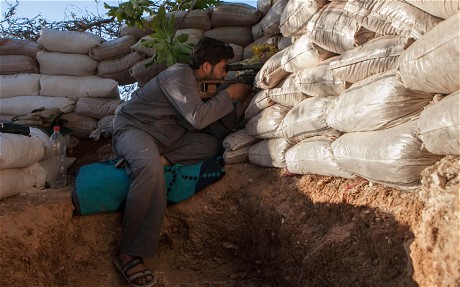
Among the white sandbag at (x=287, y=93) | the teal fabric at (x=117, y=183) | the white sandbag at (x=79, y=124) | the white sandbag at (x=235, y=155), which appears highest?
the white sandbag at (x=287, y=93)

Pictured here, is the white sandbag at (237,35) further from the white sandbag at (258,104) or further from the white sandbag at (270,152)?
the white sandbag at (270,152)

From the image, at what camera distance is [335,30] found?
2391 mm

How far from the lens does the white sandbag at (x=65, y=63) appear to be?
5125 millimetres

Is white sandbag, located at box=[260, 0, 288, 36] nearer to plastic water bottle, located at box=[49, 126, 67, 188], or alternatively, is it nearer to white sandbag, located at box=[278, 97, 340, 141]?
white sandbag, located at box=[278, 97, 340, 141]

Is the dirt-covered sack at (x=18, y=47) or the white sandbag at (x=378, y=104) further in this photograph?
the dirt-covered sack at (x=18, y=47)

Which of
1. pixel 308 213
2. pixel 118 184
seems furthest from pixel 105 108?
pixel 308 213

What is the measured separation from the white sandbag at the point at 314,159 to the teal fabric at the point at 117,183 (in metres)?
0.73

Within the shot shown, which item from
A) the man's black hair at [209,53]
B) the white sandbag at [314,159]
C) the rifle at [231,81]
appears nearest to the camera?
the white sandbag at [314,159]

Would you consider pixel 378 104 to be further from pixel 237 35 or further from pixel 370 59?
pixel 237 35

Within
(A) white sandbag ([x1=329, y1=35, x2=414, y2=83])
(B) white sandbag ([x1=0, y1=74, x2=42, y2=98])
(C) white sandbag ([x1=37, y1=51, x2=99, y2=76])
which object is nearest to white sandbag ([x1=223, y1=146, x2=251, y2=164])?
(A) white sandbag ([x1=329, y1=35, x2=414, y2=83])

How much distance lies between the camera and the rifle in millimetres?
3527

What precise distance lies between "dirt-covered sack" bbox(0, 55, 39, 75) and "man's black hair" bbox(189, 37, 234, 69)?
8.59 ft

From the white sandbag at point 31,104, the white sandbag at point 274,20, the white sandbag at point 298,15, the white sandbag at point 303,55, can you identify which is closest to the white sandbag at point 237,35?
the white sandbag at point 274,20

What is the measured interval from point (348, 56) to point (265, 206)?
116 cm
